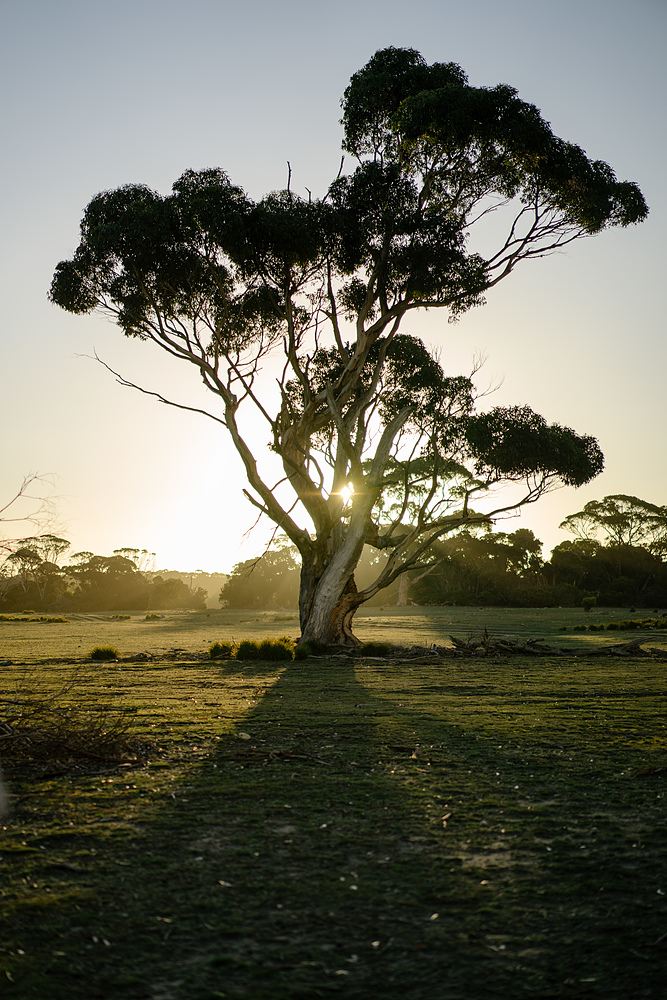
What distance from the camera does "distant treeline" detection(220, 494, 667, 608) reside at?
51656 mm

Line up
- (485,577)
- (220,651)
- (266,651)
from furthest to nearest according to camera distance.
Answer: (485,577) < (220,651) < (266,651)

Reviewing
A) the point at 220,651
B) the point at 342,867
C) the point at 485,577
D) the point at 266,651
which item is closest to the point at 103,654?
the point at 220,651

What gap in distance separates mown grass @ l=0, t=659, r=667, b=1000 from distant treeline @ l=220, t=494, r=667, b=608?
44.0 m

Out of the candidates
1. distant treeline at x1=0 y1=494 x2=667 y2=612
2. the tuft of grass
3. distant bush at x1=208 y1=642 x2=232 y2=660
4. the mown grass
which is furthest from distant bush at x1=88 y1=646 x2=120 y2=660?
distant treeline at x1=0 y1=494 x2=667 y2=612

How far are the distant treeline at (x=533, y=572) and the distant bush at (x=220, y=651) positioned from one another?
3333cm

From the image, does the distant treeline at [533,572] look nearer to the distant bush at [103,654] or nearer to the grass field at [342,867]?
the distant bush at [103,654]

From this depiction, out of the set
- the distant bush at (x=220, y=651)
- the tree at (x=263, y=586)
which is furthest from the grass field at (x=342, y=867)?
the tree at (x=263, y=586)

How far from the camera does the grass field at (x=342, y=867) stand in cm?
208

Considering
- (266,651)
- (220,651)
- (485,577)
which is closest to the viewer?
(266,651)

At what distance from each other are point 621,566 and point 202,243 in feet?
158

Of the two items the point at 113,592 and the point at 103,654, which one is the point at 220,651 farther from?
the point at 113,592

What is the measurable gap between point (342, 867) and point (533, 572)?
56956 mm

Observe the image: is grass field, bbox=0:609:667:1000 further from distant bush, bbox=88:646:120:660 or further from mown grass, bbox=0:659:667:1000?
distant bush, bbox=88:646:120:660

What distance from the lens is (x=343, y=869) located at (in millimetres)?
2883
